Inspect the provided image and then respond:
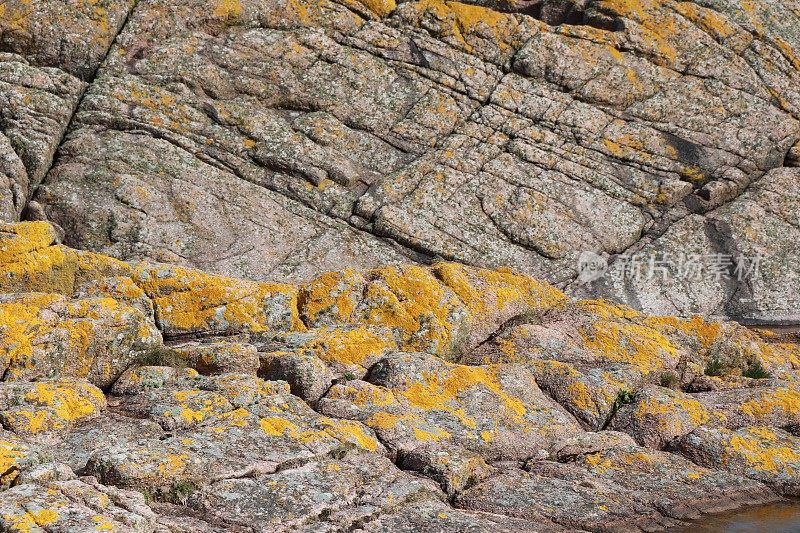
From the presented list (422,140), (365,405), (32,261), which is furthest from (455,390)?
(422,140)

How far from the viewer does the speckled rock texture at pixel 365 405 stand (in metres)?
13.1

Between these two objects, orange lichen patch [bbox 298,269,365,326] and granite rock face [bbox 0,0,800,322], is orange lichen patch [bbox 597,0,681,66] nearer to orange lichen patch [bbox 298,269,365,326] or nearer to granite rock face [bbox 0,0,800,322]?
granite rock face [bbox 0,0,800,322]

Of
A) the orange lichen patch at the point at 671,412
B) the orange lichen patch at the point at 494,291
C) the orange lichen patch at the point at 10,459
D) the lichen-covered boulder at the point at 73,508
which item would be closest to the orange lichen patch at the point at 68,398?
the orange lichen patch at the point at 10,459

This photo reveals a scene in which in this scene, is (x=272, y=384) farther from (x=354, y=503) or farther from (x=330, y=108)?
(x=330, y=108)

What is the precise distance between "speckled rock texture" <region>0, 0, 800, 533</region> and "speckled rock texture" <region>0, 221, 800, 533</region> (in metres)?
0.08

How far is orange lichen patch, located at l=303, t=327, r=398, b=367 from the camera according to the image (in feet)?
61.8

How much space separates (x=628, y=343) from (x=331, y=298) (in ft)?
26.4

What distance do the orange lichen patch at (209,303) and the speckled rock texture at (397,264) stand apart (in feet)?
0.22

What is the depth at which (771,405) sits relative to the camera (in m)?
19.7

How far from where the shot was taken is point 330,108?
35344 mm

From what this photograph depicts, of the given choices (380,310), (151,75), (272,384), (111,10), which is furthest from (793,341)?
(111,10)

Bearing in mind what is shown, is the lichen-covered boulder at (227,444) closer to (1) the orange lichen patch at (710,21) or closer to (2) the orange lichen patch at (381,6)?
(2) the orange lichen patch at (381,6)

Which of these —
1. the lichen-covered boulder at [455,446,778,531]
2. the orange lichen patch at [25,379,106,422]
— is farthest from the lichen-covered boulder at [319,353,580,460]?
the orange lichen patch at [25,379,106,422]

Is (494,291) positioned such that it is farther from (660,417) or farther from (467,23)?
(467,23)
